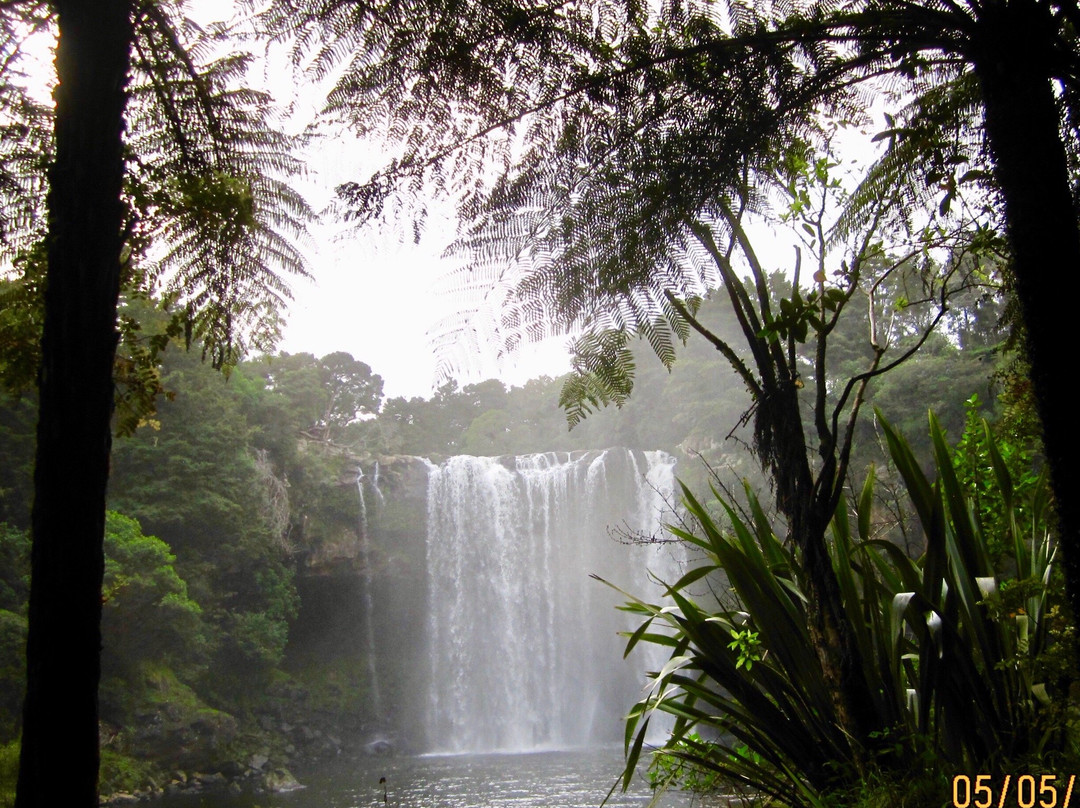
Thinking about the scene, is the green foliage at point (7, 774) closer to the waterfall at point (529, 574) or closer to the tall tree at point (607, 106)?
the tall tree at point (607, 106)

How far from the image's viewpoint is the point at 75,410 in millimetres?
1265

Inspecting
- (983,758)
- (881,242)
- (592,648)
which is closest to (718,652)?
(983,758)

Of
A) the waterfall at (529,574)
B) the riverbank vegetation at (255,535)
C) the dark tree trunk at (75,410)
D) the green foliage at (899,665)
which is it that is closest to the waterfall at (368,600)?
the riverbank vegetation at (255,535)

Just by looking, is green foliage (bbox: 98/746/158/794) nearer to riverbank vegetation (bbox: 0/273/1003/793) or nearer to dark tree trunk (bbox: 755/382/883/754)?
riverbank vegetation (bbox: 0/273/1003/793)

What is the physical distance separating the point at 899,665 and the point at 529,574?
15925 mm

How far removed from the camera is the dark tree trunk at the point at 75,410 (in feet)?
3.80

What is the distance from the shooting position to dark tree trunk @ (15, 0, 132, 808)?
1.16 m

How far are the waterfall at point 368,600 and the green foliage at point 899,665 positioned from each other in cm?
1544

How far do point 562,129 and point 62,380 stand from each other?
1.14 meters

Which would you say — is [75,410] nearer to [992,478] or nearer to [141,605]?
[992,478]

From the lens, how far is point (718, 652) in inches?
81.4
